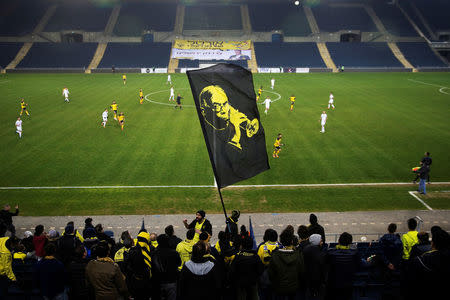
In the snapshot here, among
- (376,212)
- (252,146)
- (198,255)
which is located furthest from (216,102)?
(376,212)

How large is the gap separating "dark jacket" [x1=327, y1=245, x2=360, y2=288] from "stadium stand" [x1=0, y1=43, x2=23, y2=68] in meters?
75.5

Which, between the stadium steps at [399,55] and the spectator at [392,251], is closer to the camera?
the spectator at [392,251]

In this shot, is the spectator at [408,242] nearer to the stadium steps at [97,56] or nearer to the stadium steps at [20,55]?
the stadium steps at [97,56]

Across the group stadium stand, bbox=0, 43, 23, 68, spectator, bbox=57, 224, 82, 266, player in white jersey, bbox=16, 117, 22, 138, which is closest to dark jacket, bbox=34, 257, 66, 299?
spectator, bbox=57, 224, 82, 266

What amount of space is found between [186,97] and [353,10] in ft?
219

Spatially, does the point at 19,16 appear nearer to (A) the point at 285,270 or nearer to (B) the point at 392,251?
(A) the point at 285,270

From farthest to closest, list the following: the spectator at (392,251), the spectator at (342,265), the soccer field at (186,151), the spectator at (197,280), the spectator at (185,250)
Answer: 1. the soccer field at (186,151)
2. the spectator at (392,251)
3. the spectator at (185,250)
4. the spectator at (342,265)
5. the spectator at (197,280)

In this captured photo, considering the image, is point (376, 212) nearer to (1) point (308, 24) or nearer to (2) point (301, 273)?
(2) point (301, 273)

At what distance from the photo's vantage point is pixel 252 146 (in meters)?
8.23

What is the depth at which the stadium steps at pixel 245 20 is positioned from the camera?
3219 inches

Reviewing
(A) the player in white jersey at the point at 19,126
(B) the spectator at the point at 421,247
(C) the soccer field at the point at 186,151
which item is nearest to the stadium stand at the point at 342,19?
(C) the soccer field at the point at 186,151

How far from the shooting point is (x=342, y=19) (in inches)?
3300

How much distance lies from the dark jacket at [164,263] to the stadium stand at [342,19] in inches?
3313

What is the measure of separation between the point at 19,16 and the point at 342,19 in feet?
245
